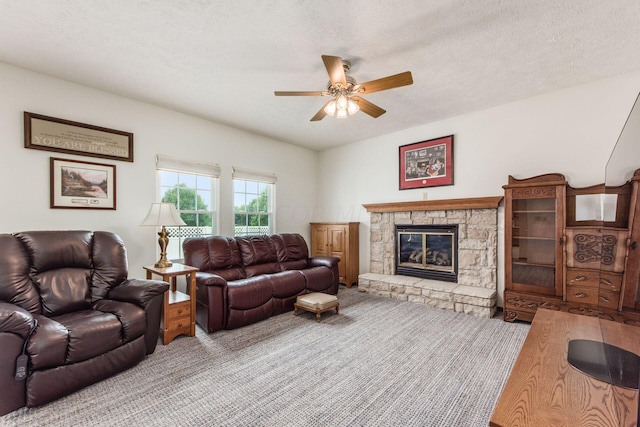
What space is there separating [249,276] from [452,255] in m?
3.00

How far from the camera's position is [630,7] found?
1928 millimetres

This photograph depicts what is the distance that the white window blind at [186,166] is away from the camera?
3.70 meters

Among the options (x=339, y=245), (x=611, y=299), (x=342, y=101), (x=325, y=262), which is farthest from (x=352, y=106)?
(x=339, y=245)

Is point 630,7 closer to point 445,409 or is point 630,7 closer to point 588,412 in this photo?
point 588,412

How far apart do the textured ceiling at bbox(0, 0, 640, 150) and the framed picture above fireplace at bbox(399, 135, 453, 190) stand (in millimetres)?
853

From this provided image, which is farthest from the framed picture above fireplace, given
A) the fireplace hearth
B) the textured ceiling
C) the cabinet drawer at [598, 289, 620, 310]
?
the cabinet drawer at [598, 289, 620, 310]

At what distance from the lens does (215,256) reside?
3662 mm

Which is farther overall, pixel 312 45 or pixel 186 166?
pixel 186 166

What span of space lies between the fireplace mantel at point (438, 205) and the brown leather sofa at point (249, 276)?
1.24 metres

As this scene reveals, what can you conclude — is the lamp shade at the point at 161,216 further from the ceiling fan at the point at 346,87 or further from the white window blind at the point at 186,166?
the ceiling fan at the point at 346,87

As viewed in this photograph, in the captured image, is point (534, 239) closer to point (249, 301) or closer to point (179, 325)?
point (249, 301)

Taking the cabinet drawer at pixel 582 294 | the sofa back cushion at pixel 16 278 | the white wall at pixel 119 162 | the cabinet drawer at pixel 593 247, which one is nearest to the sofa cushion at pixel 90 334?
the sofa back cushion at pixel 16 278

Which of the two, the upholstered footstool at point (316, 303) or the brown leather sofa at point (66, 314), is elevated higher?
the brown leather sofa at point (66, 314)

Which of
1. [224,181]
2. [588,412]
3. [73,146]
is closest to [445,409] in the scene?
[588,412]
